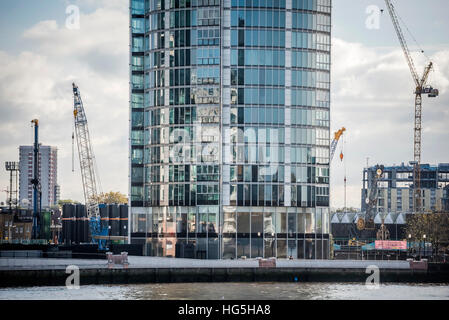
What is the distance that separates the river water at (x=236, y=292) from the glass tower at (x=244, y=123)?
3599 centimetres

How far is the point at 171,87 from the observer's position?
151 meters

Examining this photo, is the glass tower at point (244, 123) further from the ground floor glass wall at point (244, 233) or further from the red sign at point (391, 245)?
the red sign at point (391, 245)

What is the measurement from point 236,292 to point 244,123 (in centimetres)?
4997

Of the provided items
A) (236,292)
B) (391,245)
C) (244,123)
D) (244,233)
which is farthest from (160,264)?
(391,245)

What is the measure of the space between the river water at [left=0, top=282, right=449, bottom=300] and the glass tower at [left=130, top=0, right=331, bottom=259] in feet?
118

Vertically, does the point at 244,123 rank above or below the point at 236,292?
above

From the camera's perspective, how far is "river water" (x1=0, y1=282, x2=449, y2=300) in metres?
96.1

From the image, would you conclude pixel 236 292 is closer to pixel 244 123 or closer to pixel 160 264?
pixel 160 264

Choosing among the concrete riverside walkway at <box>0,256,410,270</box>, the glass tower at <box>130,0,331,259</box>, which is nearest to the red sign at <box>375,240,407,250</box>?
the glass tower at <box>130,0,331,259</box>

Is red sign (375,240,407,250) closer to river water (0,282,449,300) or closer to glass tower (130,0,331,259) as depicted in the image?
glass tower (130,0,331,259)

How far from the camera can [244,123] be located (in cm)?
14800

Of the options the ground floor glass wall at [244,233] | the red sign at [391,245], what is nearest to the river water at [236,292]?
the ground floor glass wall at [244,233]
